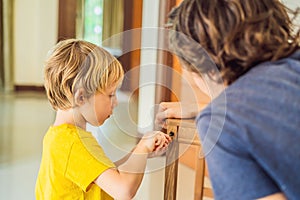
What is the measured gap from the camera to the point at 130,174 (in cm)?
91

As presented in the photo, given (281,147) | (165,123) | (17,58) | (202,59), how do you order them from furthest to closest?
(17,58) → (165,123) → (202,59) → (281,147)

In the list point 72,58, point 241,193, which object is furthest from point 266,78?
point 72,58

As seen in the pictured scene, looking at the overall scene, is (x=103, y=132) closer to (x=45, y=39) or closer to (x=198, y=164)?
(x=198, y=164)

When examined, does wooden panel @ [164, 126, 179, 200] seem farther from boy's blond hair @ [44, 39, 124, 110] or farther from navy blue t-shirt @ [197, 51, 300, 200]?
navy blue t-shirt @ [197, 51, 300, 200]

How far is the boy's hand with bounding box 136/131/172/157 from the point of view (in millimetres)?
940

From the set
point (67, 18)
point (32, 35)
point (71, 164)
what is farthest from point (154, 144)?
point (32, 35)

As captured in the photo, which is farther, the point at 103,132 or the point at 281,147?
the point at 103,132

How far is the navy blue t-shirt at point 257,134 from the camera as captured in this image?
0.50 m

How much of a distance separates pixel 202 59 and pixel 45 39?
15.0 feet

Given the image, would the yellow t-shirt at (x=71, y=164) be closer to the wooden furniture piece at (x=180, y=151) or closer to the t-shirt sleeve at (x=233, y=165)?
the wooden furniture piece at (x=180, y=151)

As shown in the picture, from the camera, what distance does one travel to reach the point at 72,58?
0.94 meters

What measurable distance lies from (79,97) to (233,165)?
53 cm

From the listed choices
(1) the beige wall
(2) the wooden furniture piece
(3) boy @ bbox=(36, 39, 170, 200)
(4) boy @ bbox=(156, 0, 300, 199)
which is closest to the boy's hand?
(3) boy @ bbox=(36, 39, 170, 200)

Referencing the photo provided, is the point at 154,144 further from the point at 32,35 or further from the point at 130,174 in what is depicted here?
the point at 32,35
